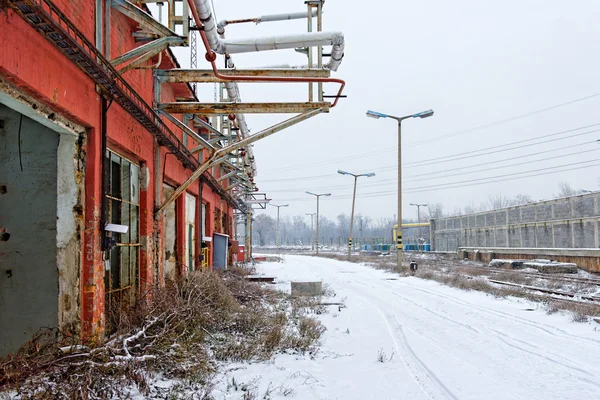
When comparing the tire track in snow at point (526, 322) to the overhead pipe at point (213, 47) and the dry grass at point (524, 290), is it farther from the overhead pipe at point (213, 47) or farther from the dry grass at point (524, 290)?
the overhead pipe at point (213, 47)

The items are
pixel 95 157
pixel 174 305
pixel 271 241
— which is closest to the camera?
pixel 95 157

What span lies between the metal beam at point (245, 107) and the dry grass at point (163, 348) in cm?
305

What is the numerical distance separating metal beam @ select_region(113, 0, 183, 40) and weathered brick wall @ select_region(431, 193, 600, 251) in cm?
2412

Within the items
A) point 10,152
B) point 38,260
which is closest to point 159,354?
point 38,260

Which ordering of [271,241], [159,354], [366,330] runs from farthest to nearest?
[271,241] → [366,330] → [159,354]

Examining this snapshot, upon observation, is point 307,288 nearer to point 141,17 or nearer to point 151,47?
point 151,47

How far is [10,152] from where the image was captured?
208 inches

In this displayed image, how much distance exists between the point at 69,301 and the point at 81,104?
221cm

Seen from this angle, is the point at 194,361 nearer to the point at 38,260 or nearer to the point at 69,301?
the point at 69,301

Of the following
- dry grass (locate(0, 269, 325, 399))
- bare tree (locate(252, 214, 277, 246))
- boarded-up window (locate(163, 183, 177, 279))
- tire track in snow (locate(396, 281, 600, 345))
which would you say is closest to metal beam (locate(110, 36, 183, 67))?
dry grass (locate(0, 269, 325, 399))

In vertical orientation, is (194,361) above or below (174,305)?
below

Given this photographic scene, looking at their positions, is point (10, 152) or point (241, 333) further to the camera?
point (241, 333)

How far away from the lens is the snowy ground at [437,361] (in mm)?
4934

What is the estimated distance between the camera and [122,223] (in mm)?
7273
